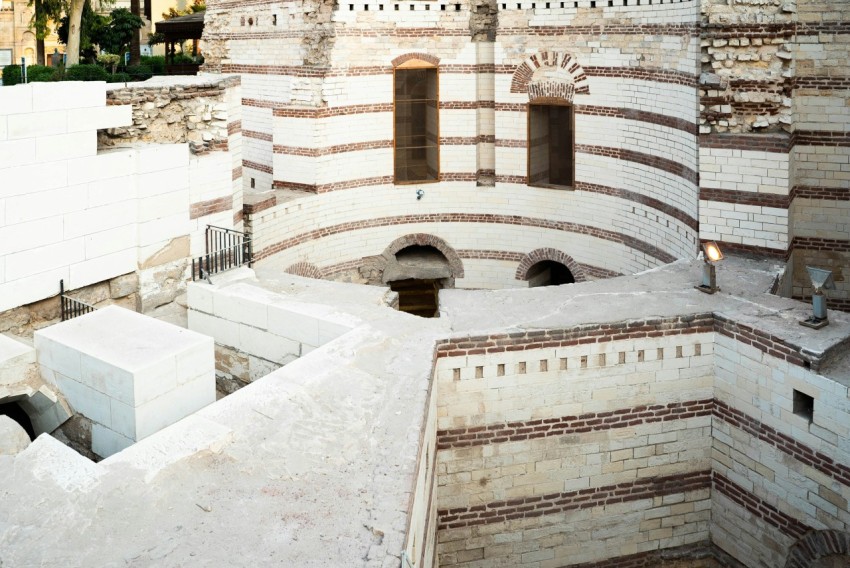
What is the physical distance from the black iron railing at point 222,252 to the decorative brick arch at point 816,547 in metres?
7.04

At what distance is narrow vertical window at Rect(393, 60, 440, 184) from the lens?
17.7m

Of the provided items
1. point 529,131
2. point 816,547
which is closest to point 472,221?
point 529,131

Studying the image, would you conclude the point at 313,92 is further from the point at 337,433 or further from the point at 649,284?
the point at 337,433

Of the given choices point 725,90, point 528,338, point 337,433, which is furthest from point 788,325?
point 337,433

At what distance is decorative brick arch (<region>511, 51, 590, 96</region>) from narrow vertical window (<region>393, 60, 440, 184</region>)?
1.47 meters

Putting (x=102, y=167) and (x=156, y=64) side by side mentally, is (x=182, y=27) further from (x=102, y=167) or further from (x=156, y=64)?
(x=102, y=167)

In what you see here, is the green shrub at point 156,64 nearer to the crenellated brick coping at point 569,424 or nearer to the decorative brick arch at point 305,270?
the decorative brick arch at point 305,270

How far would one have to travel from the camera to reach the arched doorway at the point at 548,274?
18.1 meters

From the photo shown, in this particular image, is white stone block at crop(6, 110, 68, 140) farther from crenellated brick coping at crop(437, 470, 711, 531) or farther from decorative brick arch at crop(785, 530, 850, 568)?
decorative brick arch at crop(785, 530, 850, 568)

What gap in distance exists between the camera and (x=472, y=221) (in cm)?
1820

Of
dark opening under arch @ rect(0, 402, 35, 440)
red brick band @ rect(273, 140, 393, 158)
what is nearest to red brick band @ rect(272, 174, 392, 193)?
red brick band @ rect(273, 140, 393, 158)

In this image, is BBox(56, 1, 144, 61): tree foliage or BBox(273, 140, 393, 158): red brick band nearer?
BBox(273, 140, 393, 158): red brick band

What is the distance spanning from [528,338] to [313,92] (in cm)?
801

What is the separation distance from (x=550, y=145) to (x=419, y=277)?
3.28 metres
